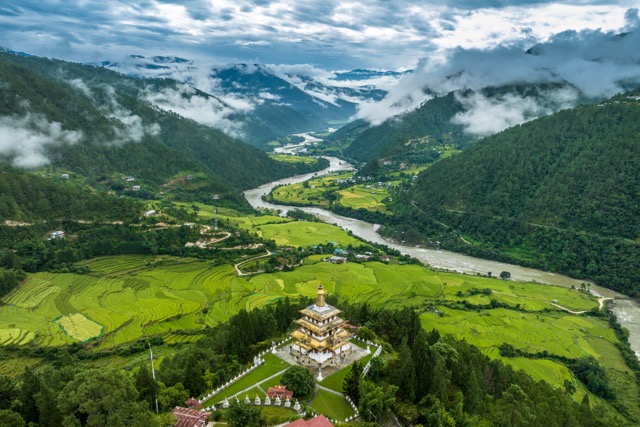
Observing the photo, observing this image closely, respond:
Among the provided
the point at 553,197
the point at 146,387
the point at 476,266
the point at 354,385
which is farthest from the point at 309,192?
the point at 146,387

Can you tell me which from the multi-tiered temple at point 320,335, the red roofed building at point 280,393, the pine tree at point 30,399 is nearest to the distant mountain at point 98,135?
the pine tree at point 30,399

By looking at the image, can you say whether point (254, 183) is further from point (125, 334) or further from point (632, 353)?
point (632, 353)

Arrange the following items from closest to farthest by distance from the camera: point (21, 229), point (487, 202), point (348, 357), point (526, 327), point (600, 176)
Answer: point (348, 357) → point (526, 327) → point (21, 229) → point (600, 176) → point (487, 202)

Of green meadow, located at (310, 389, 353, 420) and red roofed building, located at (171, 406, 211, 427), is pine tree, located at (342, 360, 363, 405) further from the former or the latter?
red roofed building, located at (171, 406, 211, 427)

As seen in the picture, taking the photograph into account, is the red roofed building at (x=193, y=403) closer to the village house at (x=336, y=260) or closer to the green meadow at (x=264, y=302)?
the green meadow at (x=264, y=302)

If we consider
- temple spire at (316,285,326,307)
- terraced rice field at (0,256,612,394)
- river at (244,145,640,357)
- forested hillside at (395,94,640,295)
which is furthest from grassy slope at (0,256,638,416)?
temple spire at (316,285,326,307)

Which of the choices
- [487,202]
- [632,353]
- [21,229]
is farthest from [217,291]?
[487,202]
